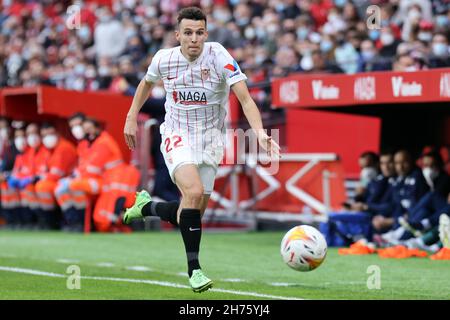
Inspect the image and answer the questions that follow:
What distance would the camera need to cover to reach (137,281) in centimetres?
971

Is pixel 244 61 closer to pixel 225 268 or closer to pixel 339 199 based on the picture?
pixel 339 199

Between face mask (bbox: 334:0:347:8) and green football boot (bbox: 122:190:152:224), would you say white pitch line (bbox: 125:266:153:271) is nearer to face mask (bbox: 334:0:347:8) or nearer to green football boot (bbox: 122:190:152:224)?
green football boot (bbox: 122:190:152:224)

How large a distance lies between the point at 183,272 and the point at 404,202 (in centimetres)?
407

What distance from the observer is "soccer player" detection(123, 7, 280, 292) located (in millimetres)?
8586

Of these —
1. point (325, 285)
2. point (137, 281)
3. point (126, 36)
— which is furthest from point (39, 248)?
point (126, 36)

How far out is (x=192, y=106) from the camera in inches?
352

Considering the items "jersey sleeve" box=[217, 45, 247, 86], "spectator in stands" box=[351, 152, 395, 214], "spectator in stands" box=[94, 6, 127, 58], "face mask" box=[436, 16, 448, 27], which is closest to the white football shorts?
"jersey sleeve" box=[217, 45, 247, 86]

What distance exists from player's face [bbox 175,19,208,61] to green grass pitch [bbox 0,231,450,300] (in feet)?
6.54

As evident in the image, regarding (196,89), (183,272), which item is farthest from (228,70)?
(183,272)

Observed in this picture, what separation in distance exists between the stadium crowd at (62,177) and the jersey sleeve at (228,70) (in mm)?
8900

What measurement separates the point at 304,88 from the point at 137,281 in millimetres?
4937

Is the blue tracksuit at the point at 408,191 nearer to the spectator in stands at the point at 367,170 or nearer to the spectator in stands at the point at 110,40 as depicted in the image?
the spectator in stands at the point at 367,170

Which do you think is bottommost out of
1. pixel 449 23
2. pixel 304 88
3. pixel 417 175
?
pixel 417 175

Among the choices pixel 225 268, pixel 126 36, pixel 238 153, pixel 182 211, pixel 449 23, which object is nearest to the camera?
pixel 182 211
